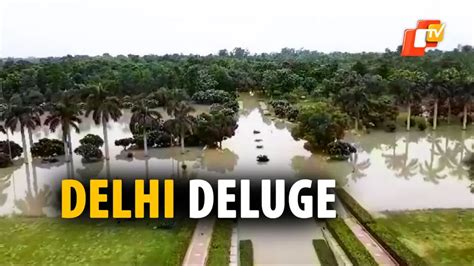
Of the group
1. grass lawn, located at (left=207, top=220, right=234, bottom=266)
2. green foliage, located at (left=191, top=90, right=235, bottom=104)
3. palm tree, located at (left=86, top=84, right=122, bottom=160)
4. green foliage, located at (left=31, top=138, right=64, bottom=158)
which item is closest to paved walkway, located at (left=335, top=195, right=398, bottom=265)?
grass lawn, located at (left=207, top=220, right=234, bottom=266)

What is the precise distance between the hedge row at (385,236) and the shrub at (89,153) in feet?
64.3

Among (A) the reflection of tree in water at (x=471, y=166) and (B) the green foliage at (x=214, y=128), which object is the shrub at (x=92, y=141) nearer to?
(B) the green foliage at (x=214, y=128)

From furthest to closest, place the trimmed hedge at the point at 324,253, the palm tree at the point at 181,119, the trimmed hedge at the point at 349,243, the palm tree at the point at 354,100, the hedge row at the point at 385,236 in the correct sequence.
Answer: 1. the palm tree at the point at 354,100
2. the palm tree at the point at 181,119
3. the trimmed hedge at the point at 324,253
4. the trimmed hedge at the point at 349,243
5. the hedge row at the point at 385,236

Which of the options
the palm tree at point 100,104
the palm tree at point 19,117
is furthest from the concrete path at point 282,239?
the palm tree at point 19,117

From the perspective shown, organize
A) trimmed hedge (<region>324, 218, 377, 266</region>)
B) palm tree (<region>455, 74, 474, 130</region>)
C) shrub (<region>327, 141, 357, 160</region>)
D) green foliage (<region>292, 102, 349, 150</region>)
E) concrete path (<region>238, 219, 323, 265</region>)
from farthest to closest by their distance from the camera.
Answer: palm tree (<region>455, 74, 474, 130</region>) → green foliage (<region>292, 102, 349, 150</region>) → shrub (<region>327, 141, 357, 160</region>) → concrete path (<region>238, 219, 323, 265</region>) → trimmed hedge (<region>324, 218, 377, 266</region>)

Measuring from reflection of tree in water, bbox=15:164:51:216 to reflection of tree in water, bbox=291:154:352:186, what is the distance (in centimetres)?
1629

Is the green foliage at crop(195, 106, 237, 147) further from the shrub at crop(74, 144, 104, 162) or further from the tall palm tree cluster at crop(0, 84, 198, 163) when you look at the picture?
the shrub at crop(74, 144, 104, 162)

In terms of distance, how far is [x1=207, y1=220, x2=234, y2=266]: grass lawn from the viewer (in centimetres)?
1927

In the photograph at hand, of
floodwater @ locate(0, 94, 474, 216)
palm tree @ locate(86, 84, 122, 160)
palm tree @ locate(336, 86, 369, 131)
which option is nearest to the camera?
floodwater @ locate(0, 94, 474, 216)

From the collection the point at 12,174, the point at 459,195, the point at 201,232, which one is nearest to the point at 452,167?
the point at 459,195

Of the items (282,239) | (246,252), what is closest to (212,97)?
(282,239)

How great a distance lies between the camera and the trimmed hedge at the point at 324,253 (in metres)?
19.5

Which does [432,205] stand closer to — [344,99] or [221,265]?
[221,265]

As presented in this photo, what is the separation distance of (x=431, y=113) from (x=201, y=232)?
35.2 m
